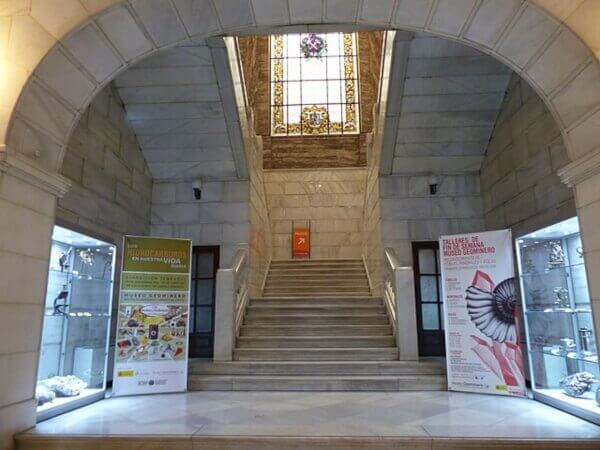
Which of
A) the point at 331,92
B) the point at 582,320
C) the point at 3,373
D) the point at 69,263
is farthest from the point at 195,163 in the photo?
the point at 331,92

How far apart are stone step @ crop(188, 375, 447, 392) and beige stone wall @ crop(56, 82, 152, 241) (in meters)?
2.25

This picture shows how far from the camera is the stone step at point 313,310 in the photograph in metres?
6.82

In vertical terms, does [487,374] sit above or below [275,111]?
below

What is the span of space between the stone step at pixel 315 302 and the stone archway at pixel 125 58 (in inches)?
156

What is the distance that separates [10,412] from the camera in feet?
10.5

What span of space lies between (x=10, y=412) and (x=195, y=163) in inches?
186

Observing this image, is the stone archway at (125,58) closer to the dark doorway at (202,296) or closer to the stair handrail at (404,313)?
the stair handrail at (404,313)

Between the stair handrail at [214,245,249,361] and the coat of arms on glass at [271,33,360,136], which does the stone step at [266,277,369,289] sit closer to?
the stair handrail at [214,245,249,361]

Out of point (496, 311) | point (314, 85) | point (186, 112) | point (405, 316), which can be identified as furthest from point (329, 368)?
point (314, 85)

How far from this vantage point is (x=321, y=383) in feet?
17.0

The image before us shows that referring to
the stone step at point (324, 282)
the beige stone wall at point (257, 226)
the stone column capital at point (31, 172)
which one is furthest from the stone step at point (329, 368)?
the stone column capital at point (31, 172)

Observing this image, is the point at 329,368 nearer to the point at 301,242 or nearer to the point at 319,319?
the point at 319,319

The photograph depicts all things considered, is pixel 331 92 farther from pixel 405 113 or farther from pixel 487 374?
pixel 487 374

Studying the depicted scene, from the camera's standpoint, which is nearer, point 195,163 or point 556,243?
point 556,243
